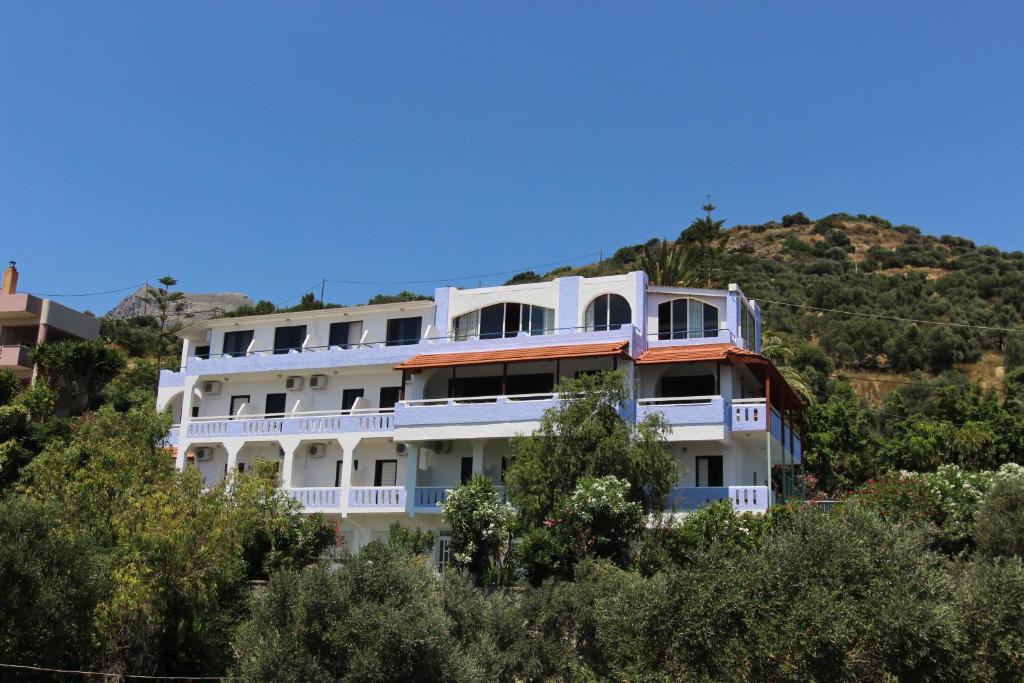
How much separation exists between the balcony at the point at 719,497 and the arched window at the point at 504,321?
8826 mm

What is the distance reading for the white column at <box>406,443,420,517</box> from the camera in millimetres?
36594

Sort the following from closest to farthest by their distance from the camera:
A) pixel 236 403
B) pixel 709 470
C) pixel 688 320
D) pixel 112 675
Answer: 1. pixel 112 675
2. pixel 709 470
3. pixel 688 320
4. pixel 236 403

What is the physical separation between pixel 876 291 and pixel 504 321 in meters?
53.7

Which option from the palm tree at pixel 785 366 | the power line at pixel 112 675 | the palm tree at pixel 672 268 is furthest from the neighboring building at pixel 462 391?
the power line at pixel 112 675

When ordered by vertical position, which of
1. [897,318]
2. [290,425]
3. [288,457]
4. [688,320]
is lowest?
[288,457]

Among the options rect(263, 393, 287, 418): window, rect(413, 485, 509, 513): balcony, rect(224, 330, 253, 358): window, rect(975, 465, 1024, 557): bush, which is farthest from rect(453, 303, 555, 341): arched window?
rect(975, 465, 1024, 557): bush

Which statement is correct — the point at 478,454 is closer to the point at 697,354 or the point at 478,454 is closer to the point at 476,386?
the point at 476,386

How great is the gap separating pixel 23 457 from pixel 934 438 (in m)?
36.1

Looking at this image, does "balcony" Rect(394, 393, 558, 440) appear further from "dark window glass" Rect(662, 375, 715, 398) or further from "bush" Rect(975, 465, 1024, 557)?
"bush" Rect(975, 465, 1024, 557)

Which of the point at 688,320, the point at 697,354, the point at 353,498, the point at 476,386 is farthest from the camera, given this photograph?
the point at 476,386

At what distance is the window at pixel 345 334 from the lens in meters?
43.8

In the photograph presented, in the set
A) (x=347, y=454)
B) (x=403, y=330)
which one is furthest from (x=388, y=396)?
(x=347, y=454)

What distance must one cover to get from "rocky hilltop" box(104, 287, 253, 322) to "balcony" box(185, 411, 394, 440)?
76.2m

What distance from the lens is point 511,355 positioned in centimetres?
3734
